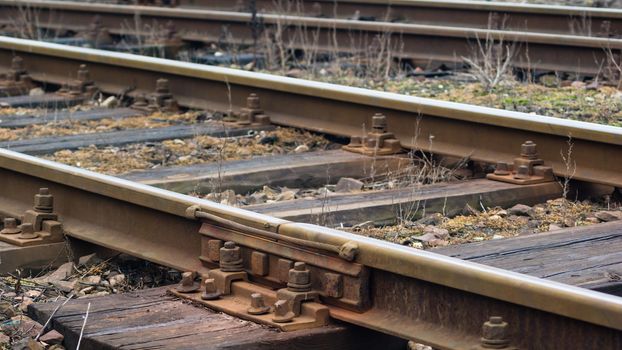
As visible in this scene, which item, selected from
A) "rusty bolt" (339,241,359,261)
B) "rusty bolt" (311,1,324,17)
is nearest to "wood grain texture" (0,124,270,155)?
"rusty bolt" (339,241,359,261)

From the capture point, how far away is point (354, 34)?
12.3 m

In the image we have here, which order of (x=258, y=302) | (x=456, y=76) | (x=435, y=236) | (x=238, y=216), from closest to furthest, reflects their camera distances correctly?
(x=258, y=302) < (x=238, y=216) < (x=435, y=236) < (x=456, y=76)

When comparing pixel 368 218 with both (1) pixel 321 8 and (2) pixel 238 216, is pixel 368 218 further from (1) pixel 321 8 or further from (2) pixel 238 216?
(1) pixel 321 8

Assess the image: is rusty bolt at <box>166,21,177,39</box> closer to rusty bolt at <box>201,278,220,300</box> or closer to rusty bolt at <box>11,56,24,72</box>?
rusty bolt at <box>11,56,24,72</box>

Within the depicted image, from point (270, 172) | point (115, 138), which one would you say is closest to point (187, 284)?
point (270, 172)

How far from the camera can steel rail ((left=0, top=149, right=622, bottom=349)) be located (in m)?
3.72

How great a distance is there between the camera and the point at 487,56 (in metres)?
9.71

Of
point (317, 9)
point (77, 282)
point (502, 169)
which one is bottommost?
point (77, 282)

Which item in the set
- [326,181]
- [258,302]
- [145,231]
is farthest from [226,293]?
[326,181]

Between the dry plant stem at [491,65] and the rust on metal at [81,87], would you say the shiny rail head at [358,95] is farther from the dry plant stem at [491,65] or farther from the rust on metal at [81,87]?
the dry plant stem at [491,65]

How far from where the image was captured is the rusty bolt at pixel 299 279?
4.45 meters

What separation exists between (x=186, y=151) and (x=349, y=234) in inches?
126

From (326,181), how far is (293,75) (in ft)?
13.0

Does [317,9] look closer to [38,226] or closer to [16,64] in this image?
[16,64]
